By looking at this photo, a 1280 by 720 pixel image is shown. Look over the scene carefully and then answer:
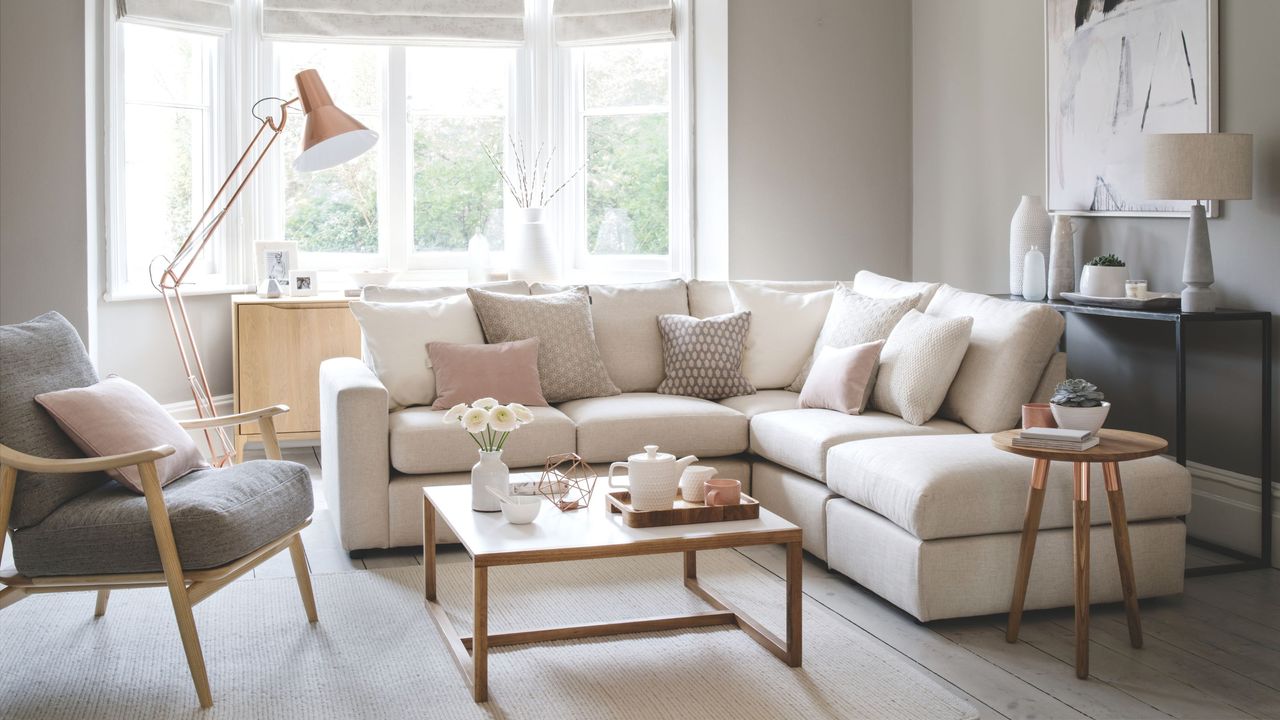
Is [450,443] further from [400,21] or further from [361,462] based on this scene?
[400,21]

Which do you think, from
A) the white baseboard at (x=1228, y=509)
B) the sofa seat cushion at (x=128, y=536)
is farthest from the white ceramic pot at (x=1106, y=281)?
the sofa seat cushion at (x=128, y=536)

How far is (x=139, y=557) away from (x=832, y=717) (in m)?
1.66

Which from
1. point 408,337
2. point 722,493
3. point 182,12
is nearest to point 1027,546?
point 722,493

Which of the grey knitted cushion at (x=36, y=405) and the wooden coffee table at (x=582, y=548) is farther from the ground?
the grey knitted cushion at (x=36, y=405)

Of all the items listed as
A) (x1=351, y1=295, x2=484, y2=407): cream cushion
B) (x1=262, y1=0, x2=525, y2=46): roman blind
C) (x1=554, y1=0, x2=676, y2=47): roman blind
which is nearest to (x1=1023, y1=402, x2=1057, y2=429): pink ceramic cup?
(x1=351, y1=295, x2=484, y2=407): cream cushion

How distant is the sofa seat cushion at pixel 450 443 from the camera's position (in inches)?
156

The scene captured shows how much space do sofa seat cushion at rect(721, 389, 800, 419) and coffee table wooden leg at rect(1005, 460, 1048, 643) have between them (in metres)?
1.38

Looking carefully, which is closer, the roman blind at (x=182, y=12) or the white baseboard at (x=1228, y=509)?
the white baseboard at (x=1228, y=509)

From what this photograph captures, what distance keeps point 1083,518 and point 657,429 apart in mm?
1689

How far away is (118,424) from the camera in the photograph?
3.05 metres

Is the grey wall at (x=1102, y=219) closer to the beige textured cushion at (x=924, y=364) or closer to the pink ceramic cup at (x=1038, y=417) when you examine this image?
the beige textured cushion at (x=924, y=364)

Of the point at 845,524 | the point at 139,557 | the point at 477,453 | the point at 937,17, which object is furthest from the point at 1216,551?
the point at 139,557

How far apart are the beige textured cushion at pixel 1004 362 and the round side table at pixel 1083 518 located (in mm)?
619

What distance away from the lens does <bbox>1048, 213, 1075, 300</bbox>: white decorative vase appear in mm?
4668
